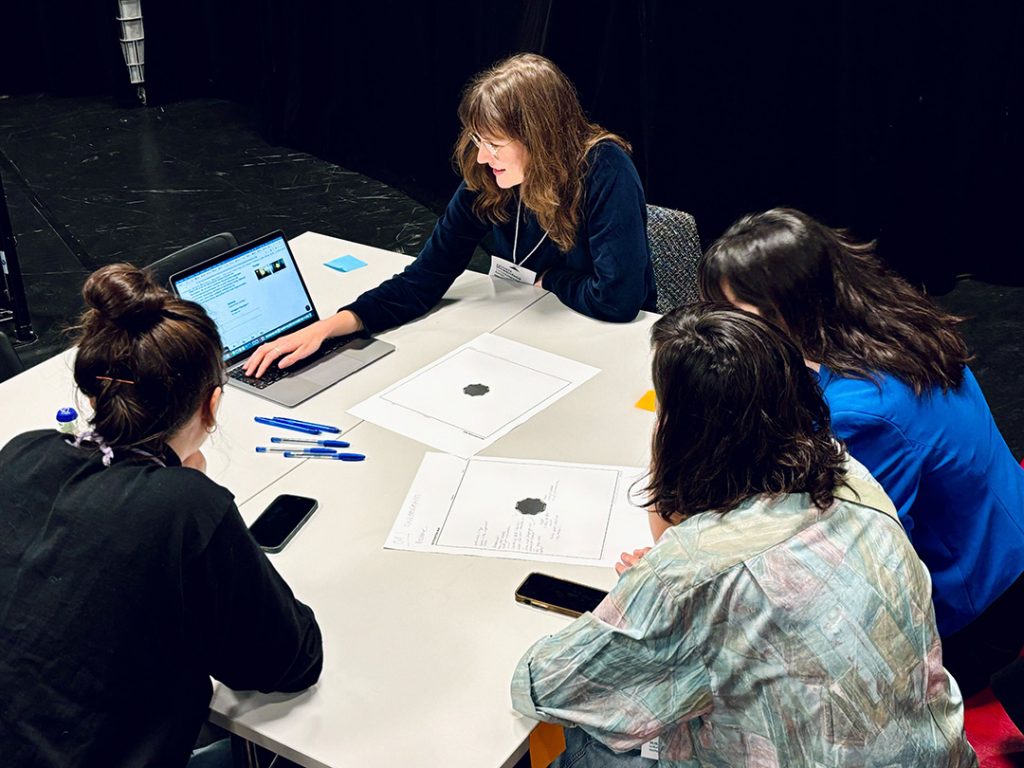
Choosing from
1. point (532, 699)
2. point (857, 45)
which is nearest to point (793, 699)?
point (532, 699)

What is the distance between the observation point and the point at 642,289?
258 cm

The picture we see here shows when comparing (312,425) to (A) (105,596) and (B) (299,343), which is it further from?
(A) (105,596)

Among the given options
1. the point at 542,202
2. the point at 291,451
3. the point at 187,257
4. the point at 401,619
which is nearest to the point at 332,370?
the point at 291,451

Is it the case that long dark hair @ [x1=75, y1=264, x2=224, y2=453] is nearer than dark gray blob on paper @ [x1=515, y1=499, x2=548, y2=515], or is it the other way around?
long dark hair @ [x1=75, y1=264, x2=224, y2=453]

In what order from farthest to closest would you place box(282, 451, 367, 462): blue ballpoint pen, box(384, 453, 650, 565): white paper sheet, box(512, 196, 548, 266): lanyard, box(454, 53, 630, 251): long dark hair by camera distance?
box(512, 196, 548, 266): lanyard < box(454, 53, 630, 251): long dark hair < box(282, 451, 367, 462): blue ballpoint pen < box(384, 453, 650, 565): white paper sheet

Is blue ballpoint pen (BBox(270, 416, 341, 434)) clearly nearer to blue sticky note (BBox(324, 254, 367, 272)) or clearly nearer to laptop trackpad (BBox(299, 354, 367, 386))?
laptop trackpad (BBox(299, 354, 367, 386))

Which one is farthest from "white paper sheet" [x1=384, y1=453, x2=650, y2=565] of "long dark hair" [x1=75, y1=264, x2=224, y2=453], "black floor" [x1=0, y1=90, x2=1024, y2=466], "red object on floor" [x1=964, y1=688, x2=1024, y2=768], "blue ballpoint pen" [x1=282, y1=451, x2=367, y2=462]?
"black floor" [x1=0, y1=90, x2=1024, y2=466]

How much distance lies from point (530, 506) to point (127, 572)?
0.77 m

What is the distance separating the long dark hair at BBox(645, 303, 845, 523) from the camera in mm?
1325

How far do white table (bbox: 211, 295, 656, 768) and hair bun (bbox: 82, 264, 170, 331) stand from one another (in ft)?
1.73

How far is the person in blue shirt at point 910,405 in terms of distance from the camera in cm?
175

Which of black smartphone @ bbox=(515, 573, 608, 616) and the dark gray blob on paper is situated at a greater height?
black smartphone @ bbox=(515, 573, 608, 616)

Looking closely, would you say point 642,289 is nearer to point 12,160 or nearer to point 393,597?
point 393,597

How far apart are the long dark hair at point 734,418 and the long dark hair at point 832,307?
432 mm
